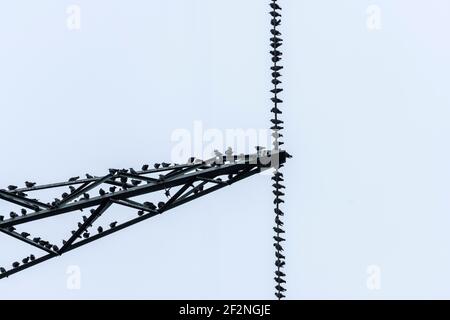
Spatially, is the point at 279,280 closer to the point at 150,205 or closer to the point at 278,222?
the point at 278,222

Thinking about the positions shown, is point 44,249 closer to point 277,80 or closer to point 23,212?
point 23,212

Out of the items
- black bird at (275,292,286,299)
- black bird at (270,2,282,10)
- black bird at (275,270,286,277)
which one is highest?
black bird at (270,2,282,10)

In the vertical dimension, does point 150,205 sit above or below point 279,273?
above

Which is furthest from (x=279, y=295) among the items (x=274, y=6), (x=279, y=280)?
(x=274, y=6)

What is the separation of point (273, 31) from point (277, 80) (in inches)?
48.7

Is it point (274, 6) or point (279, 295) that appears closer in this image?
point (274, 6)

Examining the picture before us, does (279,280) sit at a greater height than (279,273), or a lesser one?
lesser

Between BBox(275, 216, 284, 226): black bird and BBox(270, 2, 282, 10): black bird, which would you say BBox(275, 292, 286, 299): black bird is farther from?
BBox(270, 2, 282, 10): black bird

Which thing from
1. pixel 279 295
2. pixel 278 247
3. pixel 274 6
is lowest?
pixel 279 295

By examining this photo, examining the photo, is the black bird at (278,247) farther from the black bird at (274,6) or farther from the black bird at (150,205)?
the black bird at (274,6)

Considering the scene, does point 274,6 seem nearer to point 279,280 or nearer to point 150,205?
point 150,205

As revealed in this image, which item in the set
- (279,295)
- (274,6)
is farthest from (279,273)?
(274,6)

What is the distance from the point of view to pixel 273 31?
23.0m

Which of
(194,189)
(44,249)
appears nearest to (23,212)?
(44,249)
